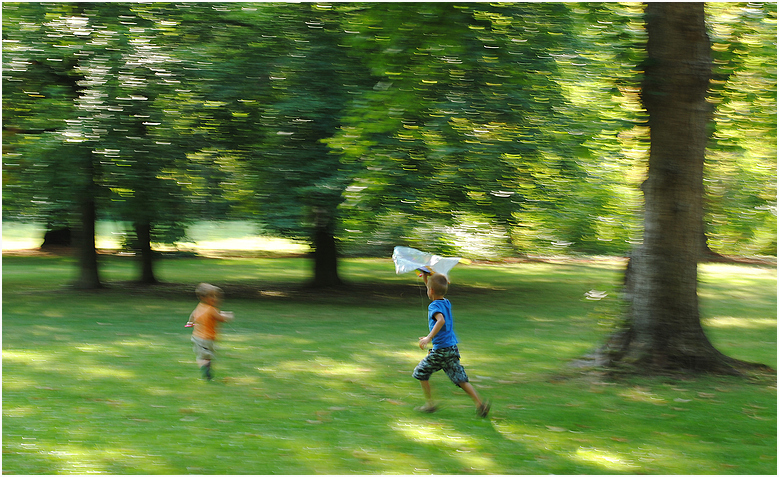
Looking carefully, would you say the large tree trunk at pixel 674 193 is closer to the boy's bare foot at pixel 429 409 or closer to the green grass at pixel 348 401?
the green grass at pixel 348 401

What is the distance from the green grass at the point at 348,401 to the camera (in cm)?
586

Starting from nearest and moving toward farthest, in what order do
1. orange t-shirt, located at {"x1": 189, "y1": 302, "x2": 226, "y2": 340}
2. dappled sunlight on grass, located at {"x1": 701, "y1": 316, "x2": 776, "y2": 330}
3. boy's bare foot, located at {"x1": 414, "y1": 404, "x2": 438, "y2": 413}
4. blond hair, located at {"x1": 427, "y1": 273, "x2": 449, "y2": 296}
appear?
1. blond hair, located at {"x1": 427, "y1": 273, "x2": 449, "y2": 296}
2. boy's bare foot, located at {"x1": 414, "y1": 404, "x2": 438, "y2": 413}
3. orange t-shirt, located at {"x1": 189, "y1": 302, "x2": 226, "y2": 340}
4. dappled sunlight on grass, located at {"x1": 701, "y1": 316, "x2": 776, "y2": 330}

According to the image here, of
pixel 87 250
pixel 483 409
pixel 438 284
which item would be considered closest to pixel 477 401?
pixel 483 409

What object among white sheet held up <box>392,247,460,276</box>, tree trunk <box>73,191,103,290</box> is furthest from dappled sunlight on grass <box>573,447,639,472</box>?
tree trunk <box>73,191,103,290</box>

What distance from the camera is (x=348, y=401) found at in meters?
7.79

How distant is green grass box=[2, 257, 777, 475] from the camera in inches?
231

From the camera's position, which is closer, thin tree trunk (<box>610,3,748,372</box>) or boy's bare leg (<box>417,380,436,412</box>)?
boy's bare leg (<box>417,380,436,412</box>)

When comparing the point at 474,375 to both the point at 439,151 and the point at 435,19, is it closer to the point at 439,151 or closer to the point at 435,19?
the point at 435,19

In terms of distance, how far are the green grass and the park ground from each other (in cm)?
3

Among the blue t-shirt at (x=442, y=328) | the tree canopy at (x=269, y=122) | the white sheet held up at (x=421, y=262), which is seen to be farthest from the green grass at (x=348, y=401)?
the tree canopy at (x=269, y=122)

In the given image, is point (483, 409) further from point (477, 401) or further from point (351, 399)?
point (351, 399)

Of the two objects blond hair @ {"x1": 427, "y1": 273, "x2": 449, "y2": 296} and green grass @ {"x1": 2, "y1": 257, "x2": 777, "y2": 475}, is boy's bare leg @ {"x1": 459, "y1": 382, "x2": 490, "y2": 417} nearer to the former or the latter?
green grass @ {"x1": 2, "y1": 257, "x2": 777, "y2": 475}

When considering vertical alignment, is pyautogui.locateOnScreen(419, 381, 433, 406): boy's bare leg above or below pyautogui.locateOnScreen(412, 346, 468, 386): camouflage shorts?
below

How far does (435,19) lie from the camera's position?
32.1 feet
